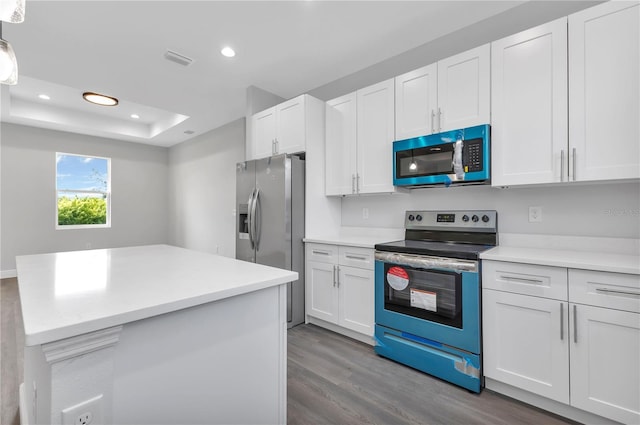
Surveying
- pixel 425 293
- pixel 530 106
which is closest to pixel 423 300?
pixel 425 293

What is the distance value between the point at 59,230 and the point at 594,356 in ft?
25.0

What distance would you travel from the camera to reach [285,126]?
3.30 m

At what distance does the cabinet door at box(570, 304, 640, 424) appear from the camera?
56.6 inches

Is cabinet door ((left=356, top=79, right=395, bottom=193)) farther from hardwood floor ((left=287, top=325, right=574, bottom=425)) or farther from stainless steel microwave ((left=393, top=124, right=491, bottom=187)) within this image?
hardwood floor ((left=287, top=325, right=574, bottom=425))

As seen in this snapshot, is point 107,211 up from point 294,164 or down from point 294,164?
down

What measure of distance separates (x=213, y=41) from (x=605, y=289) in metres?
3.46

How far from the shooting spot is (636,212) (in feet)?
5.98

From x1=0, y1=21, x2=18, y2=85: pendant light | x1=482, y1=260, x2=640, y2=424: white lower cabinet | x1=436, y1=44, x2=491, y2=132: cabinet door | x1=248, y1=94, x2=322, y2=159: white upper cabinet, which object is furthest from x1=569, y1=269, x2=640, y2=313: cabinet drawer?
x1=0, y1=21, x2=18, y2=85: pendant light

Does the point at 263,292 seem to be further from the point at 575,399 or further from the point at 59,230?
the point at 59,230

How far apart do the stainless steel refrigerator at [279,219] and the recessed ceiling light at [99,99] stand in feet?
9.63

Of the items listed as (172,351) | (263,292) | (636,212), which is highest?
(636,212)

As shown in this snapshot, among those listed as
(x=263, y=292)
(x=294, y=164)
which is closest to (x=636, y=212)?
(x=263, y=292)

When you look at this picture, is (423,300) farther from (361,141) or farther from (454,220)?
(361,141)

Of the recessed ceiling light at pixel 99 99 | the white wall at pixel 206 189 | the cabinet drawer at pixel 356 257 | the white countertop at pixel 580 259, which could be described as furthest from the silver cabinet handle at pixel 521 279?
the recessed ceiling light at pixel 99 99
